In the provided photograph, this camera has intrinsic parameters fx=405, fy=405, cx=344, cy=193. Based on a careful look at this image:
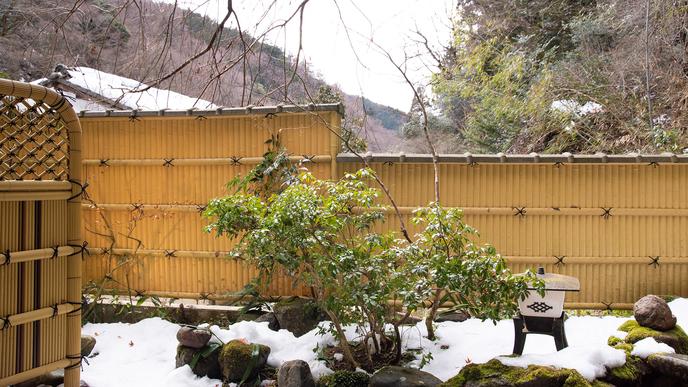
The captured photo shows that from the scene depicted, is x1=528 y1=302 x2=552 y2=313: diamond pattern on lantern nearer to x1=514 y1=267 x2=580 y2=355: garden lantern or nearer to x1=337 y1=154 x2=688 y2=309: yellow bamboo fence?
x1=514 y1=267 x2=580 y2=355: garden lantern

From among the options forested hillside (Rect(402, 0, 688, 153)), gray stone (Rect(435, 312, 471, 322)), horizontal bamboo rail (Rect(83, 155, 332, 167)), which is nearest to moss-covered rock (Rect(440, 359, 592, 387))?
gray stone (Rect(435, 312, 471, 322))

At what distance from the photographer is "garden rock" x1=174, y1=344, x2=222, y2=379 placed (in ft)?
11.7

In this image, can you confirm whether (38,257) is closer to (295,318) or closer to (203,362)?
(203,362)

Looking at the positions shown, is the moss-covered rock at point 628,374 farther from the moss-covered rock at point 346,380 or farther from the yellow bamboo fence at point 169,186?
the yellow bamboo fence at point 169,186

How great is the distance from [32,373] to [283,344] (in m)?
1.98

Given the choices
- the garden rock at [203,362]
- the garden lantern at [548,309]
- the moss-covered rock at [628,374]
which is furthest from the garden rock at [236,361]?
the moss-covered rock at [628,374]

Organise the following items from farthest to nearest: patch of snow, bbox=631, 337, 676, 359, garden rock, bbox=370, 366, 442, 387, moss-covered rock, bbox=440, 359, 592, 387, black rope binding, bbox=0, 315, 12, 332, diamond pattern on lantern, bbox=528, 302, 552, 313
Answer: diamond pattern on lantern, bbox=528, 302, 552, 313 → patch of snow, bbox=631, 337, 676, 359 → garden rock, bbox=370, 366, 442, 387 → moss-covered rock, bbox=440, 359, 592, 387 → black rope binding, bbox=0, 315, 12, 332

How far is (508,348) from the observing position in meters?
3.73

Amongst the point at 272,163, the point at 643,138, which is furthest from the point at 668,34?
the point at 272,163

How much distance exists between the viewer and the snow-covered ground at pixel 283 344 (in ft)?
11.4

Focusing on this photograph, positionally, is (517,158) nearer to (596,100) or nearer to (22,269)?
(22,269)

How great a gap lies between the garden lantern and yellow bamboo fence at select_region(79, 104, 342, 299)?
2.38 m

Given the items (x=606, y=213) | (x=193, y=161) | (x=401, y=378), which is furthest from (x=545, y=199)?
(x=193, y=161)

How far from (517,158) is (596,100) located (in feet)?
18.2
